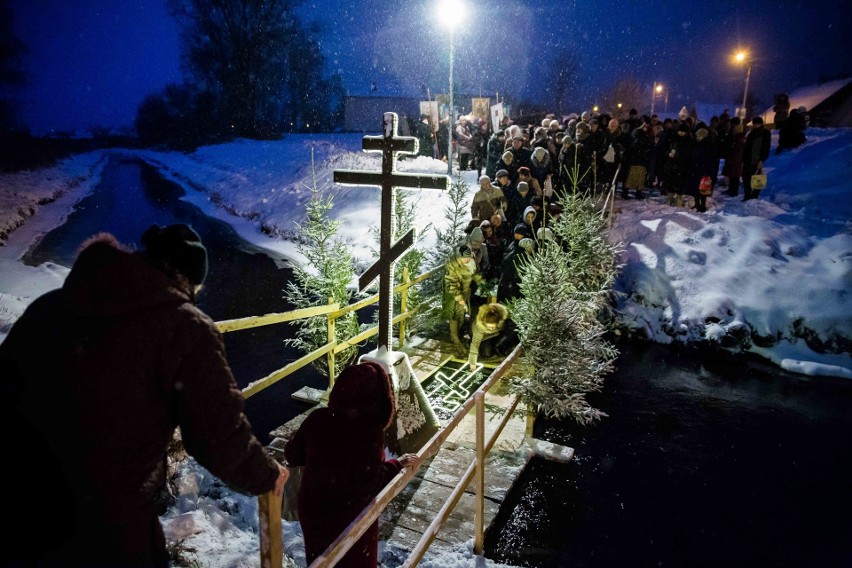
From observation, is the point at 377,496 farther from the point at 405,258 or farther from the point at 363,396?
the point at 405,258

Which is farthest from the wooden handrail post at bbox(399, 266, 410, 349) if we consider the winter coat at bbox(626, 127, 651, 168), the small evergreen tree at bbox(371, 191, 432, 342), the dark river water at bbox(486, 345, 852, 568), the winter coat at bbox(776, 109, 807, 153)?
the winter coat at bbox(776, 109, 807, 153)

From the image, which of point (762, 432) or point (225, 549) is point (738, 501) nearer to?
point (762, 432)

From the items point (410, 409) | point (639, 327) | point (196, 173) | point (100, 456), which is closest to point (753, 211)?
point (639, 327)

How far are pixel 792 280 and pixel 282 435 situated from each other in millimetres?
9903

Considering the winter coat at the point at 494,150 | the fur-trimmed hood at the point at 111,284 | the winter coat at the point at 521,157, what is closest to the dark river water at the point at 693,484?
the fur-trimmed hood at the point at 111,284

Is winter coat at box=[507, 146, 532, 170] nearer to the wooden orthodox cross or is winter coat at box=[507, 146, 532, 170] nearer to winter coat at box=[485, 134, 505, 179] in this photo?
winter coat at box=[485, 134, 505, 179]

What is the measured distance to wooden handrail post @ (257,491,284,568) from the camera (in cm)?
213

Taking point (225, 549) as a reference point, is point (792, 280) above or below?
above

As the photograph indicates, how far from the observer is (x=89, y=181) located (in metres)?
32.9

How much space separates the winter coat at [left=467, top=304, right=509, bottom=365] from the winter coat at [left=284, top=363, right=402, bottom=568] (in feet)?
15.0

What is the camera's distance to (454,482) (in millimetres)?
5113

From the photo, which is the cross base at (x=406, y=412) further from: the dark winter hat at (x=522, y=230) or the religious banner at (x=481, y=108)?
the religious banner at (x=481, y=108)

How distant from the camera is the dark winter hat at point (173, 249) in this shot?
6.59 ft

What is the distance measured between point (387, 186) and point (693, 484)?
14.8 ft
